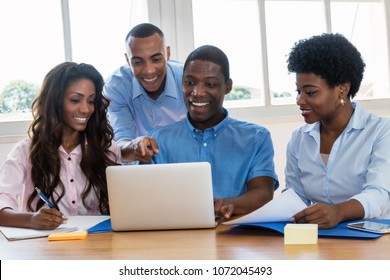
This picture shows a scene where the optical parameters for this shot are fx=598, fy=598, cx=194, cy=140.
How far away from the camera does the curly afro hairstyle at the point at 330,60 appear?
2088 mm

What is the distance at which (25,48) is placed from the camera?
3.60 meters

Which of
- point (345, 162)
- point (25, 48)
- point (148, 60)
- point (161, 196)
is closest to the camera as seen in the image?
point (161, 196)

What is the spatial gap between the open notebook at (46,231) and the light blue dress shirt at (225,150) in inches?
16.9

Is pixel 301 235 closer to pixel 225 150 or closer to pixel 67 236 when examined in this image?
pixel 67 236

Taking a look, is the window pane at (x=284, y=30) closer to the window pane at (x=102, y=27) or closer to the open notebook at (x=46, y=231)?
A: the window pane at (x=102, y=27)

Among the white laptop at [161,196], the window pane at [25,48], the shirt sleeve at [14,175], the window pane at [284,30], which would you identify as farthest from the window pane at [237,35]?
the white laptop at [161,196]

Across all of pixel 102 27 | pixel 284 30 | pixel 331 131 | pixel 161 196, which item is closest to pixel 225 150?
pixel 331 131

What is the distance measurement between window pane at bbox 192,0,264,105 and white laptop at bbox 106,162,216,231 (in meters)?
2.21

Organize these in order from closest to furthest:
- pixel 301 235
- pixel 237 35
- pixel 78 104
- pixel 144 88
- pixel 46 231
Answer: pixel 301 235
pixel 46 231
pixel 78 104
pixel 144 88
pixel 237 35

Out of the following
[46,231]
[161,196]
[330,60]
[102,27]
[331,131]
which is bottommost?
[46,231]

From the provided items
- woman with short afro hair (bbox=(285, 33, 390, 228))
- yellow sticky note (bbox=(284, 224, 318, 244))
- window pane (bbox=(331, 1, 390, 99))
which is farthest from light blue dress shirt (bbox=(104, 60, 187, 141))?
window pane (bbox=(331, 1, 390, 99))

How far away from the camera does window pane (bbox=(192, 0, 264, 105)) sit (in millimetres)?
3771

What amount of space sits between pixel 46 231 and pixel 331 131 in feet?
3.40

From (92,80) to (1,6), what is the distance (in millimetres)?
1522
